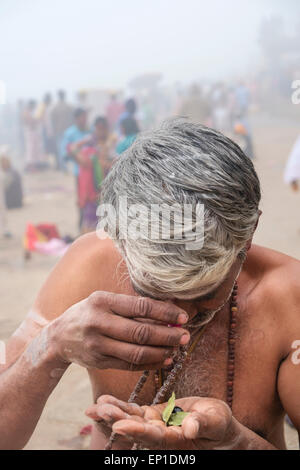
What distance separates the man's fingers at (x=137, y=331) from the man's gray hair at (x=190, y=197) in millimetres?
137

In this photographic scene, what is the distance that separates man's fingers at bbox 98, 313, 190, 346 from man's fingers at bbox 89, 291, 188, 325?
2cm

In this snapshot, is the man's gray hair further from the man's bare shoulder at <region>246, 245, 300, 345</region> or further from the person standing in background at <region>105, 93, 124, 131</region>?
the person standing in background at <region>105, 93, 124, 131</region>

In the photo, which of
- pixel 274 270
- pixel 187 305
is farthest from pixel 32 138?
pixel 187 305

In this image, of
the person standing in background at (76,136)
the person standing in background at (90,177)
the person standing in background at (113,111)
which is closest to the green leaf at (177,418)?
the person standing in background at (90,177)

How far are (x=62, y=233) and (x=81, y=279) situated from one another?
6.59 metres

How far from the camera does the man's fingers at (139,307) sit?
1.56 metres

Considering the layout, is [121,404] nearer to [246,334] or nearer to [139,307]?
[139,307]

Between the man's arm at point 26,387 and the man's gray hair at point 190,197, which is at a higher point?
the man's gray hair at point 190,197

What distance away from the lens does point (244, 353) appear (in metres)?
2.06

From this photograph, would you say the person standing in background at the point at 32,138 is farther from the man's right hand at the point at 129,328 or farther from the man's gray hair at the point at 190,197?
the man's right hand at the point at 129,328

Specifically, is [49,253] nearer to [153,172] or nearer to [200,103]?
[153,172]

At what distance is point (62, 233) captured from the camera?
8.64 meters

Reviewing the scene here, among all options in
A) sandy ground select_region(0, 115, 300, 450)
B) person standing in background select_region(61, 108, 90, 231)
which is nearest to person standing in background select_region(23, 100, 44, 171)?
sandy ground select_region(0, 115, 300, 450)
